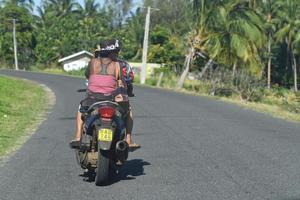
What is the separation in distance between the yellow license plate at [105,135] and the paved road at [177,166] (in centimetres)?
61

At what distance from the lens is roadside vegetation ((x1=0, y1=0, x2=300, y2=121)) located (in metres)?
34.7

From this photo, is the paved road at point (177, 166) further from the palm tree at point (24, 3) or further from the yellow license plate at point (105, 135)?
the palm tree at point (24, 3)

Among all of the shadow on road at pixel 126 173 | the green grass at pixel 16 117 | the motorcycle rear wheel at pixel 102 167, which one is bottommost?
the green grass at pixel 16 117

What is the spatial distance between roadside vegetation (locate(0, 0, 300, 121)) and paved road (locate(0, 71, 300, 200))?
9.24 feet

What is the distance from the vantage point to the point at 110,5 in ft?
311

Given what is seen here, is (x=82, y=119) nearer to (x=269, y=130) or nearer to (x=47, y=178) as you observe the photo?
(x=47, y=178)

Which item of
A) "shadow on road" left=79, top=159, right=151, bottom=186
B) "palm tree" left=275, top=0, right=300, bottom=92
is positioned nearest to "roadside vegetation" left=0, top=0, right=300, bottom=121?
"palm tree" left=275, top=0, right=300, bottom=92

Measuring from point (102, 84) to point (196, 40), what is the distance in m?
31.8

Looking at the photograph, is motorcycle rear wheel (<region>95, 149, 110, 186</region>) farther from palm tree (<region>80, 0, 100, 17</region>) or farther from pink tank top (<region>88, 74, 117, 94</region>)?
palm tree (<region>80, 0, 100, 17</region>)

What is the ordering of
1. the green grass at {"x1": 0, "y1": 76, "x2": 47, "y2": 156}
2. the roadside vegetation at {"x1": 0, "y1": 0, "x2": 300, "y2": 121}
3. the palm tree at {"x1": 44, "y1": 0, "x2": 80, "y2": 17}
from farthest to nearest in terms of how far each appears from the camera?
1. the palm tree at {"x1": 44, "y1": 0, "x2": 80, "y2": 17}
2. the roadside vegetation at {"x1": 0, "y1": 0, "x2": 300, "y2": 121}
3. the green grass at {"x1": 0, "y1": 76, "x2": 47, "y2": 156}

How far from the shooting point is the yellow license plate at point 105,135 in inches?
283

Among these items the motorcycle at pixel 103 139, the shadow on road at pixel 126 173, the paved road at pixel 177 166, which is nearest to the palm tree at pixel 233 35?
the paved road at pixel 177 166

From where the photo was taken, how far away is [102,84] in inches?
309

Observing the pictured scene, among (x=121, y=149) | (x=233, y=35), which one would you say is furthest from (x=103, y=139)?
(x=233, y=35)
